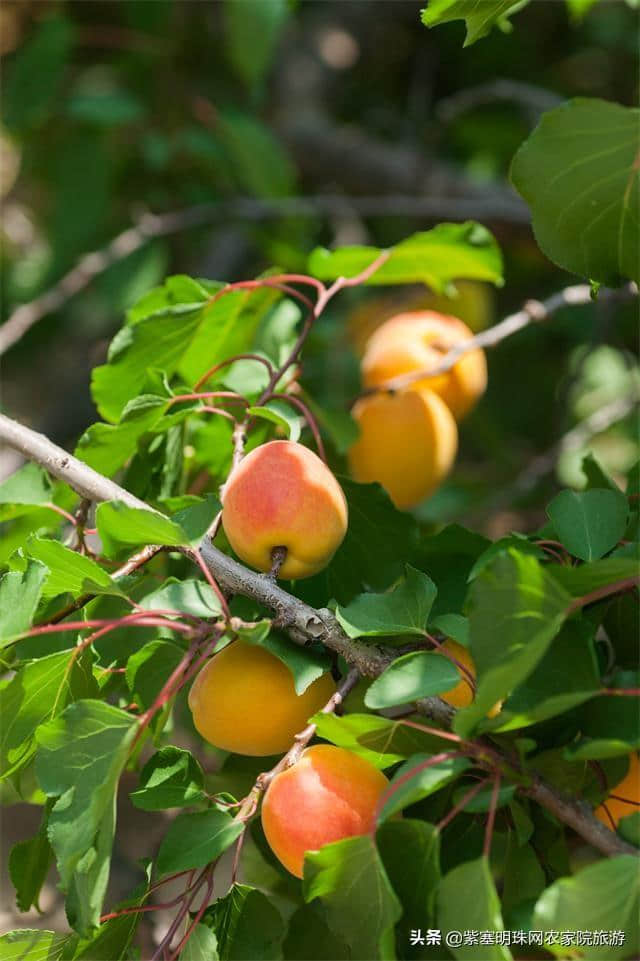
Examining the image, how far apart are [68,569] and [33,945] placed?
0.59 ft

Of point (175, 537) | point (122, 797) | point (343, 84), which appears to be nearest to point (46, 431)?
point (122, 797)

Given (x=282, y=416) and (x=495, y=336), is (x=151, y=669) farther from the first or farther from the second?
(x=495, y=336)

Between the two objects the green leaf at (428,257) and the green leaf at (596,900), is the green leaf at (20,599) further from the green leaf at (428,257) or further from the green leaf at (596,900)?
the green leaf at (428,257)

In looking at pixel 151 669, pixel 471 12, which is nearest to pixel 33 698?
pixel 151 669

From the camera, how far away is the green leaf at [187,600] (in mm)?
439

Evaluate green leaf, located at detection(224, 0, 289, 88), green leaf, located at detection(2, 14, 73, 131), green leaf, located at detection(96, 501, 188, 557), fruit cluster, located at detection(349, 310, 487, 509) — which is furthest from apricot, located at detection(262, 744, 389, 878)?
green leaf, located at detection(2, 14, 73, 131)

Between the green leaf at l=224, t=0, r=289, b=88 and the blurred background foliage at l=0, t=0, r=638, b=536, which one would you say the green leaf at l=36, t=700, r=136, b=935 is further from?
the green leaf at l=224, t=0, r=289, b=88

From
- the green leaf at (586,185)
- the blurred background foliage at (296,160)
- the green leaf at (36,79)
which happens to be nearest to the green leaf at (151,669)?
the green leaf at (586,185)

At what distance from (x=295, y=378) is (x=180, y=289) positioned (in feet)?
0.30

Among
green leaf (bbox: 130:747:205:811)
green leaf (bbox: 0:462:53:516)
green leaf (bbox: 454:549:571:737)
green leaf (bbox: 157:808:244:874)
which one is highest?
green leaf (bbox: 454:549:571:737)

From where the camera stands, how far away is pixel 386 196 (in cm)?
142

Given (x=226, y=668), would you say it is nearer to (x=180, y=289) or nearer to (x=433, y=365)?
(x=180, y=289)

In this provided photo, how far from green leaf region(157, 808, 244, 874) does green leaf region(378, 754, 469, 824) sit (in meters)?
0.08

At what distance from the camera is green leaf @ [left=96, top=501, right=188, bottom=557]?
1.42 ft
